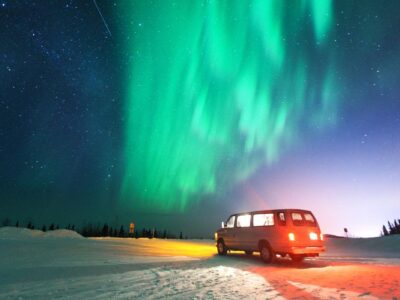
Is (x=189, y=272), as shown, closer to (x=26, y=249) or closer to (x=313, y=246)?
(x=313, y=246)

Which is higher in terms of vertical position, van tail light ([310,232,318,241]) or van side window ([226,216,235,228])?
van side window ([226,216,235,228])

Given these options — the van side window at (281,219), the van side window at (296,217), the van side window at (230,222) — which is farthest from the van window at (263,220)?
the van side window at (230,222)

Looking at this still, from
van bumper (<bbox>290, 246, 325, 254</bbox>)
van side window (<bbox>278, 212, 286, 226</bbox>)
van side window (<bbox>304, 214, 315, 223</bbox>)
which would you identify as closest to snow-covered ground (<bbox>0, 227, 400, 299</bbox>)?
van bumper (<bbox>290, 246, 325, 254</bbox>)

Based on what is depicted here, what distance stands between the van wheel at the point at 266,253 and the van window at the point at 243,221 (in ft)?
5.34

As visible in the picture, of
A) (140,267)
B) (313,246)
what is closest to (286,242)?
(313,246)

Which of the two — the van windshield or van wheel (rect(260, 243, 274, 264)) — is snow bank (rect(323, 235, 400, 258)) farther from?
van wheel (rect(260, 243, 274, 264))

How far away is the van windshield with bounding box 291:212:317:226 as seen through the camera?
45.1 ft

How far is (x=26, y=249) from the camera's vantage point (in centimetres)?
1456

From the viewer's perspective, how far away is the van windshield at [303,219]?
13.8 meters

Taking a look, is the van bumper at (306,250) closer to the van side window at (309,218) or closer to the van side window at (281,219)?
the van side window at (281,219)

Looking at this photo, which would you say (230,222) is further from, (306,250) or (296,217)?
(306,250)

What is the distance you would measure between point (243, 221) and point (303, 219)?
10.6 feet

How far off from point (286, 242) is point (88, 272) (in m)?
7.84

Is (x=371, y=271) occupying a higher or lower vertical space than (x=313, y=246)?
lower
